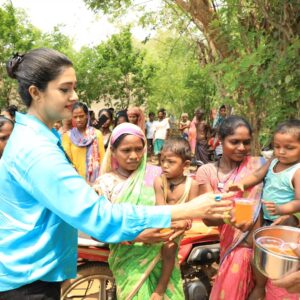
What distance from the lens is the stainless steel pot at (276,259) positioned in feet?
5.70

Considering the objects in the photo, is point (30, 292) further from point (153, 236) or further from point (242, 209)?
point (242, 209)

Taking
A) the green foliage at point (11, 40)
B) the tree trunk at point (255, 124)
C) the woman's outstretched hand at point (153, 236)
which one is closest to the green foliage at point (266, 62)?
the tree trunk at point (255, 124)

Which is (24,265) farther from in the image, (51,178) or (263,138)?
(263,138)

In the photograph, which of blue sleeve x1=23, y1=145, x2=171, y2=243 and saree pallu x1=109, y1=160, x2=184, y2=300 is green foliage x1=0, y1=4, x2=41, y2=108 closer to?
saree pallu x1=109, y1=160, x2=184, y2=300

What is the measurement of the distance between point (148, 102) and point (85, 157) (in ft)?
43.0

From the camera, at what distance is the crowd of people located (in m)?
1.42

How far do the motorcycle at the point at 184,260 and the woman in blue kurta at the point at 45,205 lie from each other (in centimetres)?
111

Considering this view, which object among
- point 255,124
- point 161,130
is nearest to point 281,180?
point 255,124

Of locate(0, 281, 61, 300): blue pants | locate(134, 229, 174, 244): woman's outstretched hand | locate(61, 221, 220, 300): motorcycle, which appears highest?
locate(134, 229, 174, 244): woman's outstretched hand

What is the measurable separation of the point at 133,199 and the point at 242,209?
2.27 feet

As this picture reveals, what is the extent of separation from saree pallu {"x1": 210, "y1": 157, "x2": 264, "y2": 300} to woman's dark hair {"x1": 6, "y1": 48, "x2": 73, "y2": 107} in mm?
1367

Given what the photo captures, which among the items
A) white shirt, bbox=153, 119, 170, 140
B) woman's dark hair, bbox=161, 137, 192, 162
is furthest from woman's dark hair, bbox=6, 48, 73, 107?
white shirt, bbox=153, 119, 170, 140

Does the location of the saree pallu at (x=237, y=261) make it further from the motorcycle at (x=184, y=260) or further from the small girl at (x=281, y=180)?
the motorcycle at (x=184, y=260)

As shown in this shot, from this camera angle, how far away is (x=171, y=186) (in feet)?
7.91
